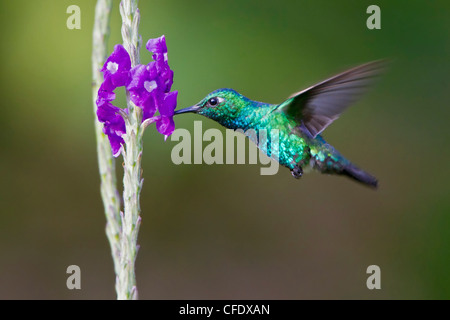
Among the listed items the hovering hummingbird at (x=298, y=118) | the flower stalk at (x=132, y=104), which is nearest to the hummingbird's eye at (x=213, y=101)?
the hovering hummingbird at (x=298, y=118)

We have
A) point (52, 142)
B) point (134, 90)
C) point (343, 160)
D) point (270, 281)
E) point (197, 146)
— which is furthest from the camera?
point (270, 281)

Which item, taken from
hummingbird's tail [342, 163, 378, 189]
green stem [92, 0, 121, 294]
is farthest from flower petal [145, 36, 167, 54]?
hummingbird's tail [342, 163, 378, 189]

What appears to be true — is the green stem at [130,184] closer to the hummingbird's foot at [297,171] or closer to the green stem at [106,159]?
the green stem at [106,159]

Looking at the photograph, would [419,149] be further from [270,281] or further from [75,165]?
[75,165]

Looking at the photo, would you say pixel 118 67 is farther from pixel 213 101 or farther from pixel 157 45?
pixel 213 101

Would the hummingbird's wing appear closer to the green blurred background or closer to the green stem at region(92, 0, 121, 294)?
the green stem at region(92, 0, 121, 294)

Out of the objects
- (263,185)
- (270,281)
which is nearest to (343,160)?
(263,185)

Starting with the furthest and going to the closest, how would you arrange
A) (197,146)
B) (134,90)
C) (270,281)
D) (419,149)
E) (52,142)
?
(270,281), (419,149), (52,142), (197,146), (134,90)
